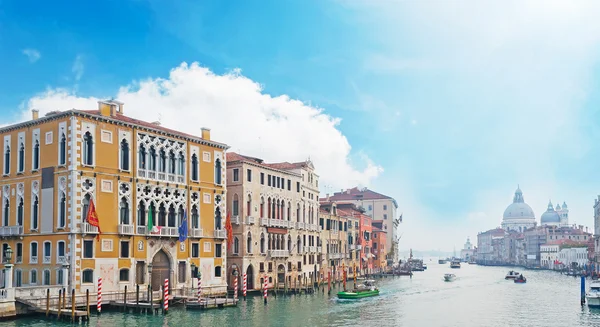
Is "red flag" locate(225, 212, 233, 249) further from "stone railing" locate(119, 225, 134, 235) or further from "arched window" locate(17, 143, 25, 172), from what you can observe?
"arched window" locate(17, 143, 25, 172)

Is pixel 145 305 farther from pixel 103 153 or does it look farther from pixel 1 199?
pixel 1 199

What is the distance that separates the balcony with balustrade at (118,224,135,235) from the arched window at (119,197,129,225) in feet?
1.19

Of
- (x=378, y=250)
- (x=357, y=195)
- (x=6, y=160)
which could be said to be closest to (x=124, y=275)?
(x=6, y=160)

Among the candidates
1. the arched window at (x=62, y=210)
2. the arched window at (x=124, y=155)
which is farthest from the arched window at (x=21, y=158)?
the arched window at (x=124, y=155)

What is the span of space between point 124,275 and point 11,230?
258 inches

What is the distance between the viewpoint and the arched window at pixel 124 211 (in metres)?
38.3

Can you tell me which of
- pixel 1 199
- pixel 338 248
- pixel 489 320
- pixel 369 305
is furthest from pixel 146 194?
pixel 338 248

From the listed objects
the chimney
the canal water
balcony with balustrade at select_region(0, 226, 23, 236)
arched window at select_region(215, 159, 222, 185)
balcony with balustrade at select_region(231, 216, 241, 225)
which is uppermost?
the chimney

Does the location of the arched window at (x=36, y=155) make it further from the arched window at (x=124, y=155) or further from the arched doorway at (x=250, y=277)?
the arched doorway at (x=250, y=277)

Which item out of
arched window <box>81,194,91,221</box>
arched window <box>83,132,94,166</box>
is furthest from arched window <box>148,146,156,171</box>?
arched window <box>81,194,91,221</box>

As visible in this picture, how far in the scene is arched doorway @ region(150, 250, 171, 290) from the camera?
1598 inches

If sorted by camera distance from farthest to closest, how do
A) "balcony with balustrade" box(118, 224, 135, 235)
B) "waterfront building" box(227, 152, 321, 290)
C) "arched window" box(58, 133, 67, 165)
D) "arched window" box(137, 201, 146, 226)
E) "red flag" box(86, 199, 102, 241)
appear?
"waterfront building" box(227, 152, 321, 290)
"arched window" box(137, 201, 146, 226)
"balcony with balustrade" box(118, 224, 135, 235)
"arched window" box(58, 133, 67, 165)
"red flag" box(86, 199, 102, 241)

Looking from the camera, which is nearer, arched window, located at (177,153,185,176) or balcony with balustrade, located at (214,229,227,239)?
arched window, located at (177,153,185,176)

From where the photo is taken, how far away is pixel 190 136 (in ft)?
141
